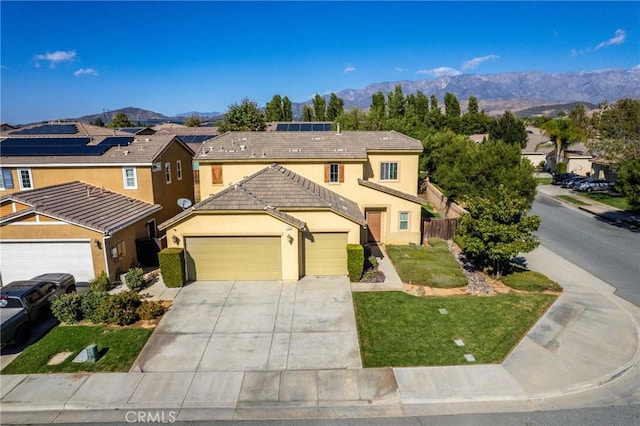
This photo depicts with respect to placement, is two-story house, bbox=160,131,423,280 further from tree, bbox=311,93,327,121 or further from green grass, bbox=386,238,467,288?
tree, bbox=311,93,327,121

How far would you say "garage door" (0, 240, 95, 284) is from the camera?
666 inches

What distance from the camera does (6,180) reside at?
873 inches

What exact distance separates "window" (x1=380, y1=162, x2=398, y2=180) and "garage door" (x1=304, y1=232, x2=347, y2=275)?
8643 millimetres

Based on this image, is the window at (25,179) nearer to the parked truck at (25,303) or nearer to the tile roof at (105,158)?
the tile roof at (105,158)

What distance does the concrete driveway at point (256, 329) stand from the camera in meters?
12.0

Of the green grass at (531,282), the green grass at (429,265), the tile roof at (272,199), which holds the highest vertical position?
the tile roof at (272,199)

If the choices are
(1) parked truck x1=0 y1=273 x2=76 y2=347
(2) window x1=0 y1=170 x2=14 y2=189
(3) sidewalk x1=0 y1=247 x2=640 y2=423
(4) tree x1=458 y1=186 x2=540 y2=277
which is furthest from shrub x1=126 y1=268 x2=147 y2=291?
(4) tree x1=458 y1=186 x2=540 y2=277

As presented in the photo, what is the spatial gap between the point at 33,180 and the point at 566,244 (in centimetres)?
3175

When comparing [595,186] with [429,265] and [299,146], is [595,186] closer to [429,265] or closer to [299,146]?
[429,265]

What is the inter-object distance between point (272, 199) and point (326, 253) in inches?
143

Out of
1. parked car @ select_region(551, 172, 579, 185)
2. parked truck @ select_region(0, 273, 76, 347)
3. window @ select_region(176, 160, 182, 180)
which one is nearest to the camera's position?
parked truck @ select_region(0, 273, 76, 347)

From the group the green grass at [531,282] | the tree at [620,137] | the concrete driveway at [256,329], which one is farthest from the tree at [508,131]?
the concrete driveway at [256,329]

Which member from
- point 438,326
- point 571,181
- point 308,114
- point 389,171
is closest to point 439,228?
point 389,171

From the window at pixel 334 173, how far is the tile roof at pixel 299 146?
0.55 metres
